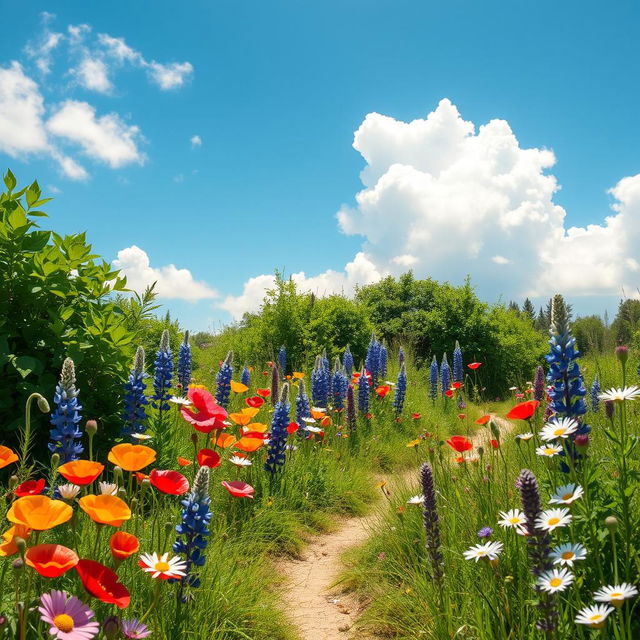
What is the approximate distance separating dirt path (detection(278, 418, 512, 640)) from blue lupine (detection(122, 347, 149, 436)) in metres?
1.63

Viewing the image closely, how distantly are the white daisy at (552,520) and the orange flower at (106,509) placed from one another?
135 centimetres

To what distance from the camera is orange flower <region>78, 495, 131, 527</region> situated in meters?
1.64

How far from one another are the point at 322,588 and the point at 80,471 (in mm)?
2533

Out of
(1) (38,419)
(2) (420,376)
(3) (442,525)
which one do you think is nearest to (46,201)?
(1) (38,419)

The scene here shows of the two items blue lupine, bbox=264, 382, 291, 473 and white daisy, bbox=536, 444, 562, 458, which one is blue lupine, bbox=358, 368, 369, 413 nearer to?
blue lupine, bbox=264, 382, 291, 473

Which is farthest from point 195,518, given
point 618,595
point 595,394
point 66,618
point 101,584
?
point 595,394

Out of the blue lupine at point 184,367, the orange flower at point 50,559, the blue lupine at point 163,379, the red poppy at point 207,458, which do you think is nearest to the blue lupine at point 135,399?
the blue lupine at point 163,379

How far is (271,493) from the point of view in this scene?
4.68 m

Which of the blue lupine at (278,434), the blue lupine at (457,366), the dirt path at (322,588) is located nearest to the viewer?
the dirt path at (322,588)

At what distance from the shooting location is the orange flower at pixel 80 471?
6.00 ft

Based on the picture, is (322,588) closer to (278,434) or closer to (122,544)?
(278,434)

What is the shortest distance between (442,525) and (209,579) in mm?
1526

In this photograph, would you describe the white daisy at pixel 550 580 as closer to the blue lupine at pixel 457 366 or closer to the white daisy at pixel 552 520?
the white daisy at pixel 552 520

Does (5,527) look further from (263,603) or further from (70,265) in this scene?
(70,265)
